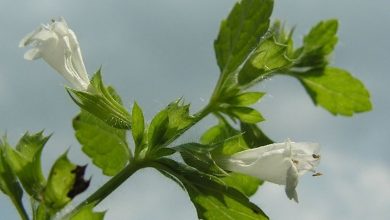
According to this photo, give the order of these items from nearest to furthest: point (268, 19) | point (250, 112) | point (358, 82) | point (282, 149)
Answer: point (268, 19) → point (282, 149) → point (250, 112) → point (358, 82)

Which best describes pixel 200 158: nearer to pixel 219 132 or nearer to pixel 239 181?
pixel 239 181

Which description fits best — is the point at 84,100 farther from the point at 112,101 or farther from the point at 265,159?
the point at 265,159

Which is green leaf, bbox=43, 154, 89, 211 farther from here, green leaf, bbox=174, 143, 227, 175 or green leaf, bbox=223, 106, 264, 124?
green leaf, bbox=223, 106, 264, 124

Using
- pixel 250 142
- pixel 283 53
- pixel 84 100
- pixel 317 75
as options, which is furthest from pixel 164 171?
pixel 317 75

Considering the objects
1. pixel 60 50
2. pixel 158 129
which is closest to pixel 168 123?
pixel 158 129

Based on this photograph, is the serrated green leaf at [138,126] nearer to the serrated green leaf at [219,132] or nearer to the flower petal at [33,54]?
the flower petal at [33,54]

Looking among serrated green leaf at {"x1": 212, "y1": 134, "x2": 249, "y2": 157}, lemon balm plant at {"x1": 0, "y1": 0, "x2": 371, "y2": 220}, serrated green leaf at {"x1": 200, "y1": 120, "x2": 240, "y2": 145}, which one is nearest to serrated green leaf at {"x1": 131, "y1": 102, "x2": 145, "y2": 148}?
lemon balm plant at {"x1": 0, "y1": 0, "x2": 371, "y2": 220}
